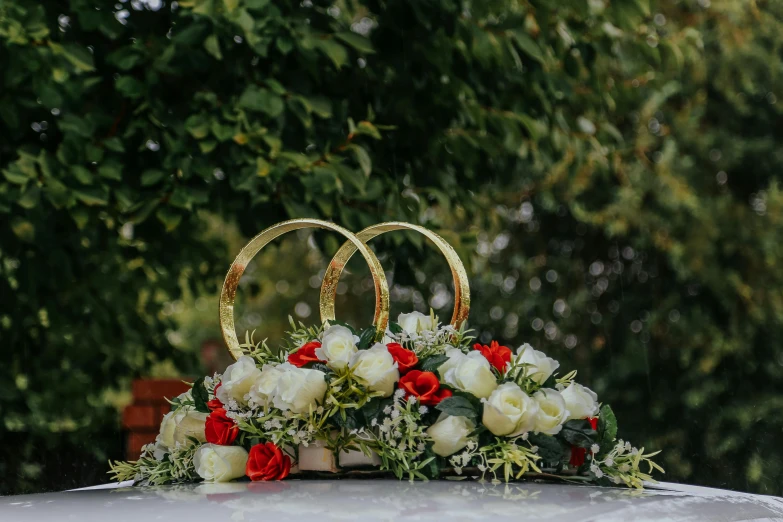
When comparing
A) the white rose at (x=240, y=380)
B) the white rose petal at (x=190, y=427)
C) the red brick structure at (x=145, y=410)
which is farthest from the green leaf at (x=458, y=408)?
the red brick structure at (x=145, y=410)

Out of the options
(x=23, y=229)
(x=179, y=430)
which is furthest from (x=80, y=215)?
(x=179, y=430)

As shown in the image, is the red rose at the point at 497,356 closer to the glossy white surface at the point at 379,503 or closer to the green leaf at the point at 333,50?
the glossy white surface at the point at 379,503

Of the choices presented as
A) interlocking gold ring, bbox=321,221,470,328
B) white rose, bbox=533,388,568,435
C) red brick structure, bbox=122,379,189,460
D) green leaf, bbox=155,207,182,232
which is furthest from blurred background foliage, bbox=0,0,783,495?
white rose, bbox=533,388,568,435

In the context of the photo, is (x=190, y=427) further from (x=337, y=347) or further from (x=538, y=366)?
(x=538, y=366)

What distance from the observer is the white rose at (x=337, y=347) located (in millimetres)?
1692

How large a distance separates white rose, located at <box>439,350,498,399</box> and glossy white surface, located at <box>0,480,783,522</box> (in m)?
0.18

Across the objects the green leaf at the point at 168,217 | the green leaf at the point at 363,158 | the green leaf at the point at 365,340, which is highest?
the green leaf at the point at 363,158

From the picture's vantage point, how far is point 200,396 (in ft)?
6.20

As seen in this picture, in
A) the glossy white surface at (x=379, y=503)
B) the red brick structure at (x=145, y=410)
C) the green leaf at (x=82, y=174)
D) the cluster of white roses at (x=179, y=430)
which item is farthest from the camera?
the red brick structure at (x=145, y=410)

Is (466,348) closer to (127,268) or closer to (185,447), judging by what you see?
(185,447)

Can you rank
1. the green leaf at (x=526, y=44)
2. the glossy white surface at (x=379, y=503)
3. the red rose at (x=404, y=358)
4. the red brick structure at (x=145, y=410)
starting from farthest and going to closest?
the red brick structure at (x=145, y=410) < the green leaf at (x=526, y=44) < the red rose at (x=404, y=358) < the glossy white surface at (x=379, y=503)

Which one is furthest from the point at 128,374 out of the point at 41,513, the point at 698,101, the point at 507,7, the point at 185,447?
the point at 698,101

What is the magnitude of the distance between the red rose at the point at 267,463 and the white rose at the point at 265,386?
0.26 feet

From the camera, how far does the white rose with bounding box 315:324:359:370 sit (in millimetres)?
1692
